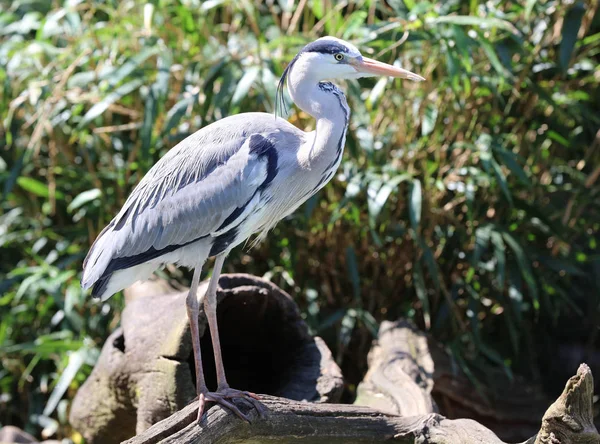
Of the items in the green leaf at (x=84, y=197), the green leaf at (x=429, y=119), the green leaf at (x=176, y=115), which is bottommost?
the green leaf at (x=84, y=197)

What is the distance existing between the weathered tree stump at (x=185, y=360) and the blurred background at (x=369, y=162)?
0.49 m

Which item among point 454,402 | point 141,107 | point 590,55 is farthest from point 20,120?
point 590,55

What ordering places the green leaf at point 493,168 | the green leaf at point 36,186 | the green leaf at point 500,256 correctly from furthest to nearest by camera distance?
the green leaf at point 36,186
the green leaf at point 500,256
the green leaf at point 493,168

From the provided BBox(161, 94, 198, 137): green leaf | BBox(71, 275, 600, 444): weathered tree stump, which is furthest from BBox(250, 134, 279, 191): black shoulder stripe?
BBox(161, 94, 198, 137): green leaf

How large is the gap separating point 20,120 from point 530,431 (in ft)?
8.61

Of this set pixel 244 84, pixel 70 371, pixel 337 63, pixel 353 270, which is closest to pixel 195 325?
pixel 337 63

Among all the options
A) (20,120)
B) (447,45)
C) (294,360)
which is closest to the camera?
(294,360)

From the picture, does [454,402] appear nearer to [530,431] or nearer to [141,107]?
[530,431]

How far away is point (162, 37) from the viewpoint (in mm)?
3660

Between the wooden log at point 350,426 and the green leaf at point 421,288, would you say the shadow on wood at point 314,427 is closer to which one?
the wooden log at point 350,426

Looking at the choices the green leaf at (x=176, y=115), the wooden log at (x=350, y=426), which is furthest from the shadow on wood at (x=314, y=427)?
the green leaf at (x=176, y=115)

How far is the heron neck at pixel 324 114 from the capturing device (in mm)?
2424

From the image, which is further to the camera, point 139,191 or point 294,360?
point 294,360

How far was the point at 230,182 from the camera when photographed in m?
2.43
